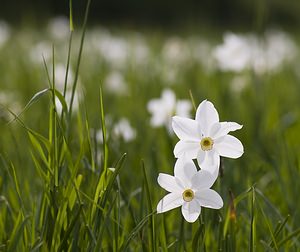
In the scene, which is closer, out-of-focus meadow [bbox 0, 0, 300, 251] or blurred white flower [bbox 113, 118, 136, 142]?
out-of-focus meadow [bbox 0, 0, 300, 251]

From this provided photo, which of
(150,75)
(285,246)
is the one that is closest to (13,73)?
(150,75)

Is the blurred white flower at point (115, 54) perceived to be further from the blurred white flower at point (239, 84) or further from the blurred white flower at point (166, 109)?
the blurred white flower at point (166, 109)

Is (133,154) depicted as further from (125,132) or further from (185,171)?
(185,171)

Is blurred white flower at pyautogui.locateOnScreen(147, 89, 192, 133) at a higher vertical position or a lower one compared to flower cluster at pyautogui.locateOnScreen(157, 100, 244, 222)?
higher

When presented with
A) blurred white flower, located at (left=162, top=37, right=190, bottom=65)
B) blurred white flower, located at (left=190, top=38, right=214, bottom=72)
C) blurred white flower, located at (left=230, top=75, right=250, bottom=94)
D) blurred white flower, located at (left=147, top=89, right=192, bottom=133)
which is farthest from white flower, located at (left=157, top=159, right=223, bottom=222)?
blurred white flower, located at (left=190, top=38, right=214, bottom=72)

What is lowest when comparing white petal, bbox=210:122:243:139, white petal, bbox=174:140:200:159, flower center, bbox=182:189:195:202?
flower center, bbox=182:189:195:202

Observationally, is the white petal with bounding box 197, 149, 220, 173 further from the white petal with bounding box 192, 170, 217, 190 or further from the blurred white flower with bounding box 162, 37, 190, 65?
the blurred white flower with bounding box 162, 37, 190, 65

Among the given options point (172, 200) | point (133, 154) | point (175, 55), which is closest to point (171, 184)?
point (172, 200)

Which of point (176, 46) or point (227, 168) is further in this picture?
point (176, 46)

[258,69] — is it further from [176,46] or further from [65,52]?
[65,52]
